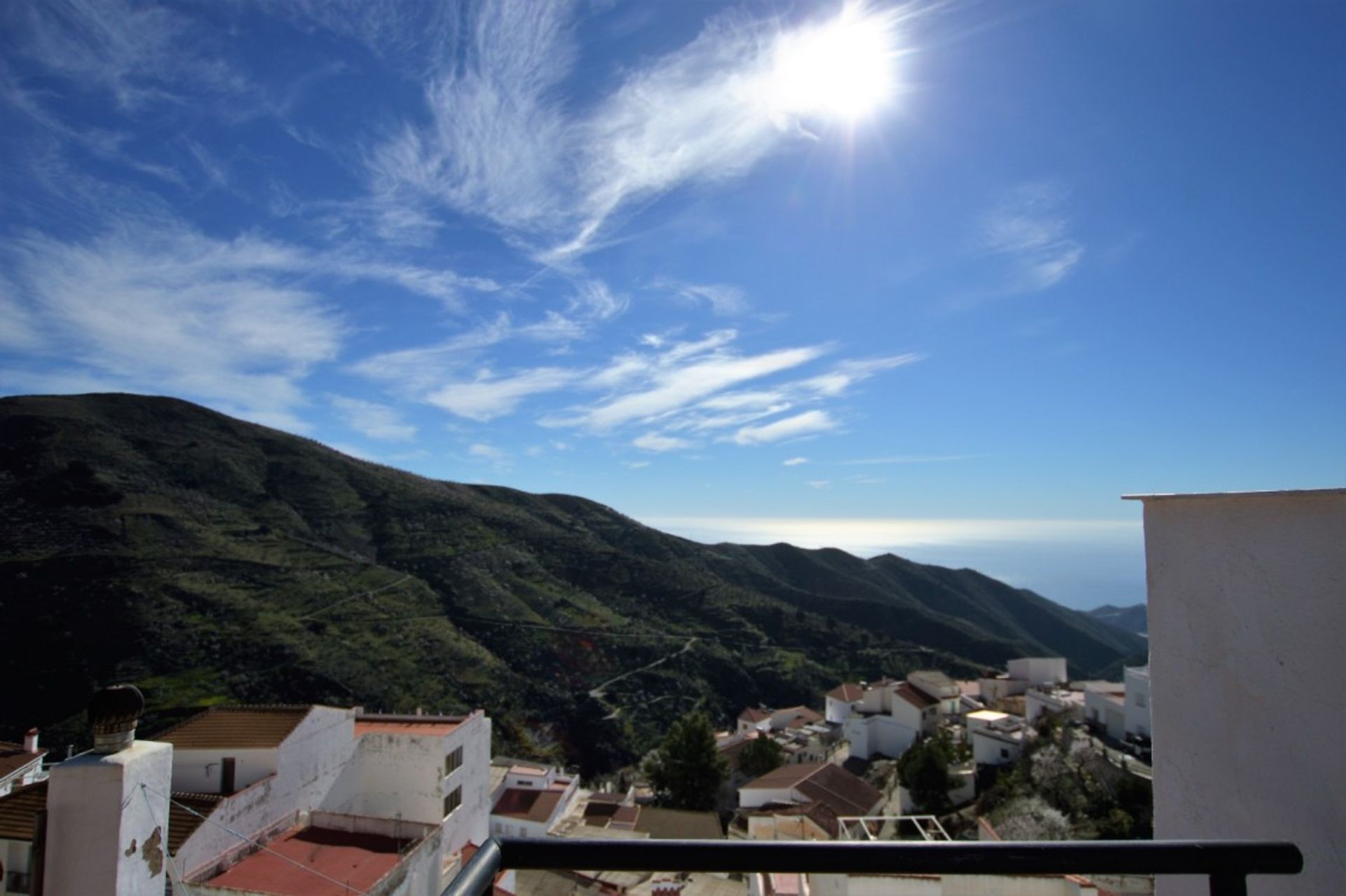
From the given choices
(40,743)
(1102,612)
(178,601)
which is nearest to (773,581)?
(178,601)

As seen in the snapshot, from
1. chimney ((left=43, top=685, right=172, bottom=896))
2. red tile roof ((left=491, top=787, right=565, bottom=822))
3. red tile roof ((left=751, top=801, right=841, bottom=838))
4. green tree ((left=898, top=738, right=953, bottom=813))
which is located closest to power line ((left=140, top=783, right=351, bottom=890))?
chimney ((left=43, top=685, right=172, bottom=896))

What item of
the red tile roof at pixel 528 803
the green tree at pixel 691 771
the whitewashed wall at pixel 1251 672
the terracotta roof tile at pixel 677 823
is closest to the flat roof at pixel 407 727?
the terracotta roof tile at pixel 677 823

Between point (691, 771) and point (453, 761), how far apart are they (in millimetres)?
18043

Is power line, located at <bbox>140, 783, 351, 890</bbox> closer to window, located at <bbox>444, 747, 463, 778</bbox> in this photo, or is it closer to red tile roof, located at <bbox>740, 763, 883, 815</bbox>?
window, located at <bbox>444, 747, 463, 778</bbox>

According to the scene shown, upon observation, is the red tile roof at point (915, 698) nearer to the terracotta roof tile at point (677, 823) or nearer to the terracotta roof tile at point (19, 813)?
the terracotta roof tile at point (677, 823)

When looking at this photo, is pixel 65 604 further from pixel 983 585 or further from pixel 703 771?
pixel 983 585

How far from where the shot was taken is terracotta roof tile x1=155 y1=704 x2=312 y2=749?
11125mm

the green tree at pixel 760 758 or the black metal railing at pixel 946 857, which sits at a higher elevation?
the black metal railing at pixel 946 857

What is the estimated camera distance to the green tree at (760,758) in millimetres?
32594

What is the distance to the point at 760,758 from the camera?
3275cm

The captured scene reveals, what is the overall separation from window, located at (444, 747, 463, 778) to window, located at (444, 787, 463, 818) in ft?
1.39

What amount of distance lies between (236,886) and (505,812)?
55.6 feet

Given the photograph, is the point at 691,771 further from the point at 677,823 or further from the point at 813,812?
the point at 813,812

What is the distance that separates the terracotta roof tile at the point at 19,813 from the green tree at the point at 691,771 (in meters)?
24.6
